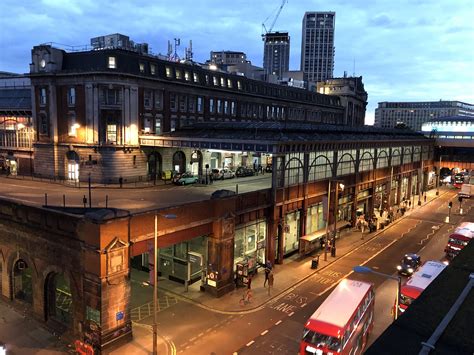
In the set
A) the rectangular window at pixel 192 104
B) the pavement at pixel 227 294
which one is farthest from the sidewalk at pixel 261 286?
the rectangular window at pixel 192 104

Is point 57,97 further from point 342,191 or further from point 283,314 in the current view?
point 283,314

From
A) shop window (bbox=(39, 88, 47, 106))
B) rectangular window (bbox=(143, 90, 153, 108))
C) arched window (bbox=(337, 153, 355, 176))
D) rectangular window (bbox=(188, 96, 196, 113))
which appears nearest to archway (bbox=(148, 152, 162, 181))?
rectangular window (bbox=(143, 90, 153, 108))

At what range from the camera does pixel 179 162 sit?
6512 cm

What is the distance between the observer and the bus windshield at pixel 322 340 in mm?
20109

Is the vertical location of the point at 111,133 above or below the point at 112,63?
below

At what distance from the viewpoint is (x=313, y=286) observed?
35.5 metres

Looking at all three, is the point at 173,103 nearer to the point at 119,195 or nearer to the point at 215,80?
the point at 215,80

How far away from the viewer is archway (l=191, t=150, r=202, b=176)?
223 feet

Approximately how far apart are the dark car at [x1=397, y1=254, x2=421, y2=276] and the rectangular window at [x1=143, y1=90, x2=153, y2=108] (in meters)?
40.1

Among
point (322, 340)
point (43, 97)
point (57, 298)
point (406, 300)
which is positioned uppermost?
point (43, 97)

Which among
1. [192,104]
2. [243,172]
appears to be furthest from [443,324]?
[192,104]

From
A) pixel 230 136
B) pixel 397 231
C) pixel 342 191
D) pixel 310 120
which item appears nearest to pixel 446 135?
pixel 310 120

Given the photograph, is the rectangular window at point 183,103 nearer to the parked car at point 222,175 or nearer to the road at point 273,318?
the parked car at point 222,175

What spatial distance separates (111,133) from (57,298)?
30.5 m
